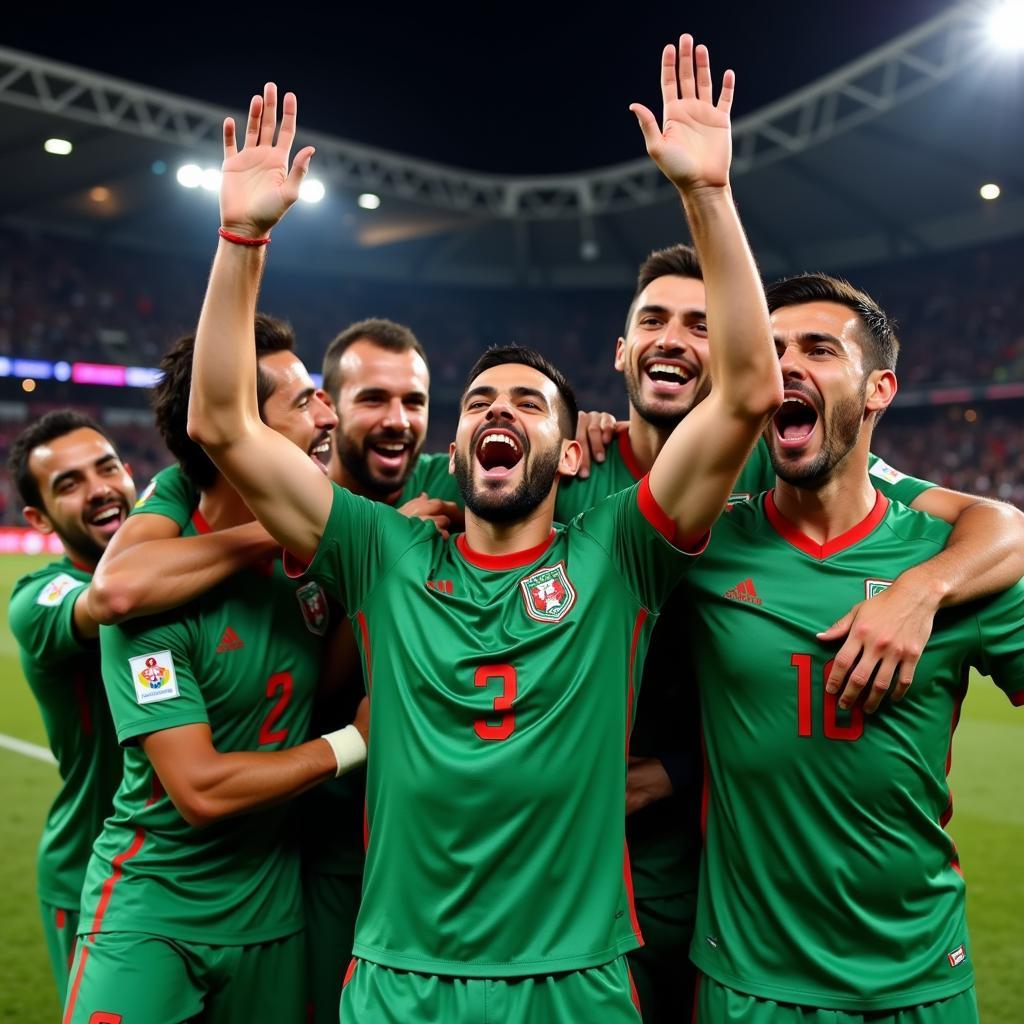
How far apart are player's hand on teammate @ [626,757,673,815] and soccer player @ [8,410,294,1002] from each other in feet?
5.63

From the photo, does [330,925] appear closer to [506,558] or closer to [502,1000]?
[502,1000]

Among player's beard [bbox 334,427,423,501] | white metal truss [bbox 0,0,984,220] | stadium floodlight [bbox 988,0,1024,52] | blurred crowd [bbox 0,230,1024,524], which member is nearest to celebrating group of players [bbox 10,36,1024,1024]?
player's beard [bbox 334,427,423,501]

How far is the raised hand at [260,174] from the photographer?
8.21 feet

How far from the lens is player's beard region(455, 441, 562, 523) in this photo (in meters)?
2.62

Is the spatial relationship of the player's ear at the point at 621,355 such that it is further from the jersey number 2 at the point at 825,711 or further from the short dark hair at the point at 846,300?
the jersey number 2 at the point at 825,711

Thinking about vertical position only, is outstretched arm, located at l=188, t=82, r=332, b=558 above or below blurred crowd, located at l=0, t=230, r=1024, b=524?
below

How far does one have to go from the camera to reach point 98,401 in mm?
33281

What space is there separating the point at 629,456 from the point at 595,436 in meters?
0.13

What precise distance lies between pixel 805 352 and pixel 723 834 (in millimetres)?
1271

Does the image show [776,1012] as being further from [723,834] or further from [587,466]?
[587,466]

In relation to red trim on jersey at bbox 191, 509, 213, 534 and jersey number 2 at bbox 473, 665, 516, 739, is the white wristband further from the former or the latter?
red trim on jersey at bbox 191, 509, 213, 534

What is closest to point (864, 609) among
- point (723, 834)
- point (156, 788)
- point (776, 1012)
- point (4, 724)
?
point (723, 834)

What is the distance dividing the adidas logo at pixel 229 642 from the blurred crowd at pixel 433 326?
27.5 m

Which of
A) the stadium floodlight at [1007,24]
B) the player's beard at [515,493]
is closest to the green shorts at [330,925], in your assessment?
the player's beard at [515,493]
